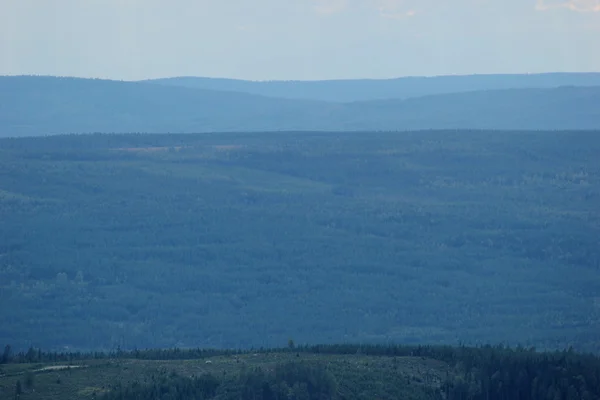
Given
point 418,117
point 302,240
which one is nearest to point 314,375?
point 302,240

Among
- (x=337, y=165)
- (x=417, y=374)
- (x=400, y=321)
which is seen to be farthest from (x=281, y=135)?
(x=417, y=374)

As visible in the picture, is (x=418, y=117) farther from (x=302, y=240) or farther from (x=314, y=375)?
(x=314, y=375)

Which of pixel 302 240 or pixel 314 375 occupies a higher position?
pixel 302 240

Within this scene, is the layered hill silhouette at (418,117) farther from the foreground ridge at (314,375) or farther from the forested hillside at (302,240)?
the foreground ridge at (314,375)

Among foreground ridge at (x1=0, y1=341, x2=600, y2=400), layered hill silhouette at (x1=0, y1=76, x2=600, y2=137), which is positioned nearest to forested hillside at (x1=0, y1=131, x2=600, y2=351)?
foreground ridge at (x1=0, y1=341, x2=600, y2=400)

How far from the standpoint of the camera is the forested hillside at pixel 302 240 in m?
71.6

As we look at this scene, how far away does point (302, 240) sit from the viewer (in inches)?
3504

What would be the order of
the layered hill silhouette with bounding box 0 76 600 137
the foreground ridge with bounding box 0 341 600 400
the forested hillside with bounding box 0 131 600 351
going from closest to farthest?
the foreground ridge with bounding box 0 341 600 400 < the forested hillside with bounding box 0 131 600 351 < the layered hill silhouette with bounding box 0 76 600 137

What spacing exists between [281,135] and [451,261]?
4381cm

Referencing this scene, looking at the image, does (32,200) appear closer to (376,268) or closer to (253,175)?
(253,175)

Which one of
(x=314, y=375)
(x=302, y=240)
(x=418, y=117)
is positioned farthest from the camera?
(x=418, y=117)

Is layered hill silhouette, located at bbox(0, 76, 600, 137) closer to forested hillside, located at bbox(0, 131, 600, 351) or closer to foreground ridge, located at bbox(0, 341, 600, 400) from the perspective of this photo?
forested hillside, located at bbox(0, 131, 600, 351)

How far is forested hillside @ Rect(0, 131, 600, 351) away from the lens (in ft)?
235

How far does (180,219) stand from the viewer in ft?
309
